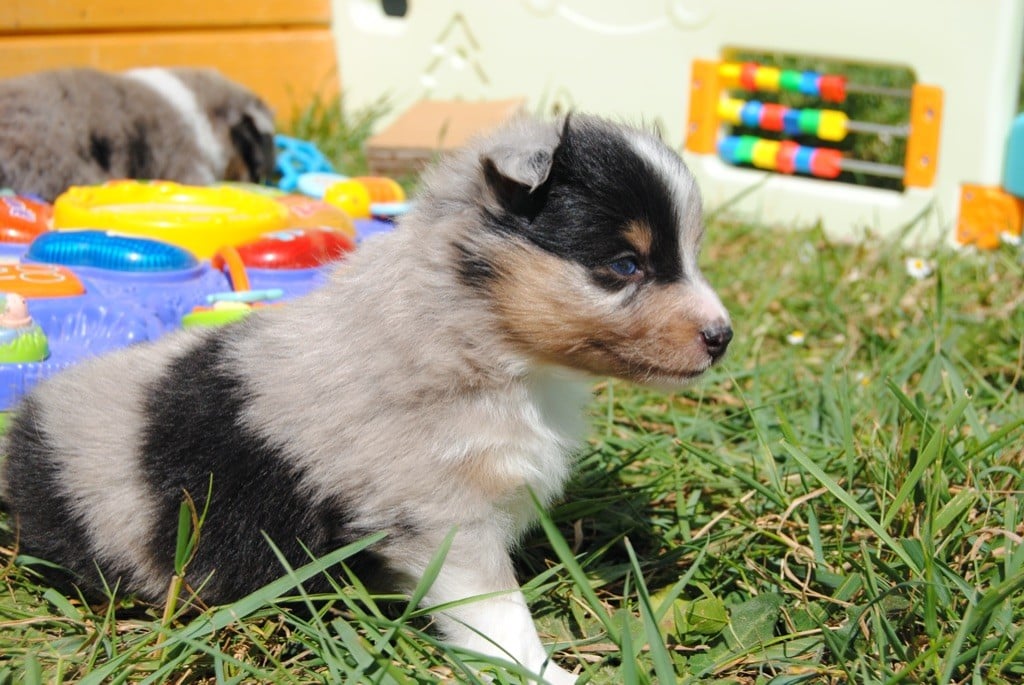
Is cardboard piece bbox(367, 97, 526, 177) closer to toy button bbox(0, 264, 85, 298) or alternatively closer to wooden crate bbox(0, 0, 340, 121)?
wooden crate bbox(0, 0, 340, 121)

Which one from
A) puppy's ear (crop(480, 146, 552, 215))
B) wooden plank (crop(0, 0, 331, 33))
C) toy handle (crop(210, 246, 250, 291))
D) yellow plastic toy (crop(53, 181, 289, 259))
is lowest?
toy handle (crop(210, 246, 250, 291))

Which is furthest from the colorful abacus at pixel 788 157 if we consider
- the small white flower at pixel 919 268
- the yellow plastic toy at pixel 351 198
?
the yellow plastic toy at pixel 351 198

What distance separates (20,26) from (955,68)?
472cm

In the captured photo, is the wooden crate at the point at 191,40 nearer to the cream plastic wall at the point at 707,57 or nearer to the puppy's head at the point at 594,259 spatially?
the cream plastic wall at the point at 707,57

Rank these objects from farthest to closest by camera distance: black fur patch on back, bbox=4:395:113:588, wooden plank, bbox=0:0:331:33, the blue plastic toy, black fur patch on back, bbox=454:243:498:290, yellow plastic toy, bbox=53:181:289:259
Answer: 1. the blue plastic toy
2. wooden plank, bbox=0:0:331:33
3. yellow plastic toy, bbox=53:181:289:259
4. black fur patch on back, bbox=4:395:113:588
5. black fur patch on back, bbox=454:243:498:290

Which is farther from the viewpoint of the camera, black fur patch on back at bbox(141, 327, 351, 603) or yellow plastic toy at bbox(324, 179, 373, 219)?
yellow plastic toy at bbox(324, 179, 373, 219)

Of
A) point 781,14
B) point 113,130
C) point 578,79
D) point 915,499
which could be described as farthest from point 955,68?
point 113,130

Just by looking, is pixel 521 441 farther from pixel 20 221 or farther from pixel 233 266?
pixel 20 221

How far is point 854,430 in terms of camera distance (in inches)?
140

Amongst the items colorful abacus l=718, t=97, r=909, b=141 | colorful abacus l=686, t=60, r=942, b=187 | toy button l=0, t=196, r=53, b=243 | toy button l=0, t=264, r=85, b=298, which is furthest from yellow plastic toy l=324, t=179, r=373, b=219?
colorful abacus l=718, t=97, r=909, b=141

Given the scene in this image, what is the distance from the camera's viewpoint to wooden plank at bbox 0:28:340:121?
5.82 meters

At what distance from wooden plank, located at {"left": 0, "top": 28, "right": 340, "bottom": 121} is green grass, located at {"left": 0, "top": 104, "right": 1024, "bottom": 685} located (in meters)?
3.63

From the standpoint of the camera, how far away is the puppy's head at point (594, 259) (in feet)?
7.95

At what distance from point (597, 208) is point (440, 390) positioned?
1.76ft
